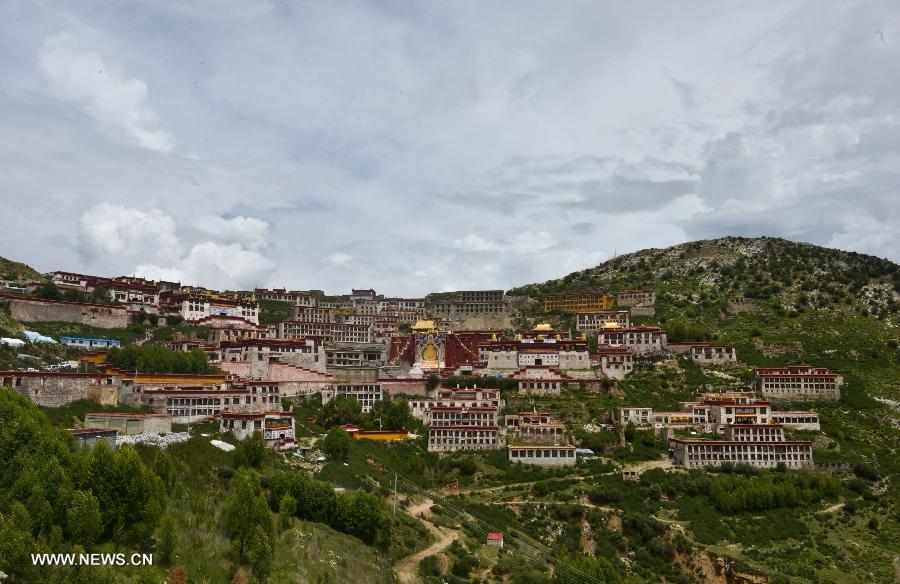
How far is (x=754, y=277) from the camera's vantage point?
106 metres

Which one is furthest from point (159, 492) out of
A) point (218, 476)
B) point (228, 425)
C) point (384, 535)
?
point (228, 425)

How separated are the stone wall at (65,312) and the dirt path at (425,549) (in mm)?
39723

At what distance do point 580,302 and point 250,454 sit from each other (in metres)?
65.8

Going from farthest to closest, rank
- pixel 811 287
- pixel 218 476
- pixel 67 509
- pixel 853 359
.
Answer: pixel 811 287 → pixel 853 359 → pixel 218 476 → pixel 67 509

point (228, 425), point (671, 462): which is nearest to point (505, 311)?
point (671, 462)

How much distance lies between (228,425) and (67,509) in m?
25.0

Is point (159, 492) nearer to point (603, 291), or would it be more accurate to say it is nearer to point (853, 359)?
point (853, 359)

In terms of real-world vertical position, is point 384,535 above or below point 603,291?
below

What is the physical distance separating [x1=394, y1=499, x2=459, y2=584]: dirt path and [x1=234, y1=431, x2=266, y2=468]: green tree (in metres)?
9.19

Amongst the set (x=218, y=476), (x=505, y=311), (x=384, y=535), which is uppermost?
(x=505, y=311)

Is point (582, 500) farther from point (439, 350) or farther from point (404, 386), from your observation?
point (439, 350)

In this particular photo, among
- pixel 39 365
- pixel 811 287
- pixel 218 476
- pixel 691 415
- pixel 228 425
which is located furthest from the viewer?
pixel 811 287

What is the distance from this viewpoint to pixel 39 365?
53031 millimetres

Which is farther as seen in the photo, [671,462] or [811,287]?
[811,287]
